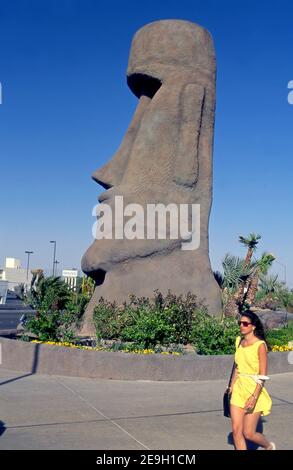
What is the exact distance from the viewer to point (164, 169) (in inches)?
515

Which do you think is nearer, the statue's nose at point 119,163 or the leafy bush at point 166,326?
the leafy bush at point 166,326

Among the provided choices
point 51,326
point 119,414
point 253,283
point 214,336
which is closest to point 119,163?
point 51,326

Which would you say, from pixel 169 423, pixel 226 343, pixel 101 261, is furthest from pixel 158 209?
pixel 169 423

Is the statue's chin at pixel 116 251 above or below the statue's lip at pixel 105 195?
below

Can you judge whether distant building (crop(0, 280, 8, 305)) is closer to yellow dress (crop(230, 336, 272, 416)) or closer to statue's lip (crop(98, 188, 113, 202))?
statue's lip (crop(98, 188, 113, 202))

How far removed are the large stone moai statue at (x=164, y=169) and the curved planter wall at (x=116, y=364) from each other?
354cm

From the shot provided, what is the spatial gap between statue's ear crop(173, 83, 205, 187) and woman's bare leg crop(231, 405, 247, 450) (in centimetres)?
916

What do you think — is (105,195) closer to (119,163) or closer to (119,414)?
(119,163)

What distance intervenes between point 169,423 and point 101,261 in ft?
23.0

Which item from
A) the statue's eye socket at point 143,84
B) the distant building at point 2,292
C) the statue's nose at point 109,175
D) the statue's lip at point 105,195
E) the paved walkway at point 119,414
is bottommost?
the paved walkway at point 119,414

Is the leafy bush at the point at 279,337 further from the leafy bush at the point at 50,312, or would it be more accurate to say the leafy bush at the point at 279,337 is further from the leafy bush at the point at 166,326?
the leafy bush at the point at 50,312

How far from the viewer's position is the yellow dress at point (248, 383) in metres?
4.50

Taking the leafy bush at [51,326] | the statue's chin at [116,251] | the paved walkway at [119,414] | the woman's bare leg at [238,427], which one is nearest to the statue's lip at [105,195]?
the statue's chin at [116,251]
